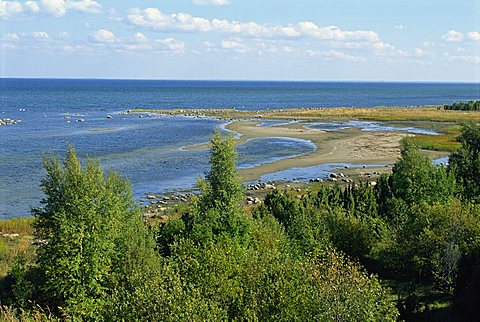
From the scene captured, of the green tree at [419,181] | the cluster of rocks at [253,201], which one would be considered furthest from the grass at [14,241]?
the green tree at [419,181]

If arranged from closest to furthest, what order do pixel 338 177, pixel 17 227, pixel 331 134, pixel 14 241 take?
pixel 14 241 → pixel 17 227 → pixel 338 177 → pixel 331 134

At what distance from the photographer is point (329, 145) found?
319 feet

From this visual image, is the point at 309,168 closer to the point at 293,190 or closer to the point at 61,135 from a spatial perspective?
the point at 293,190

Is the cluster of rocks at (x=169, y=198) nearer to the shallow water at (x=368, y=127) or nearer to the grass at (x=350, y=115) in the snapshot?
the shallow water at (x=368, y=127)

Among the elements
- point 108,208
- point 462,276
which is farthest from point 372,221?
point 108,208

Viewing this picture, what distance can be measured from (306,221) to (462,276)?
10.7m

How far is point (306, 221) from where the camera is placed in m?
38.6

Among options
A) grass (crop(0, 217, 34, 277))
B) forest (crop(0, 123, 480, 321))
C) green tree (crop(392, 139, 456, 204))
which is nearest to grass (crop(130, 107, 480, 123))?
green tree (crop(392, 139, 456, 204))

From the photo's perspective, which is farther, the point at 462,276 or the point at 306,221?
the point at 306,221

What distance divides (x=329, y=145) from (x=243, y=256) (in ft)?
233

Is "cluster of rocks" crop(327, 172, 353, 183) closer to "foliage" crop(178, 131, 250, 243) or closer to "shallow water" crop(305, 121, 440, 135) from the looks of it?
→ "foliage" crop(178, 131, 250, 243)

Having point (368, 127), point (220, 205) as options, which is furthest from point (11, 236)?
point (368, 127)

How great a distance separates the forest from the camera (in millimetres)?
20875

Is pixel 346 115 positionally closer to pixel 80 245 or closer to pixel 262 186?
pixel 262 186
